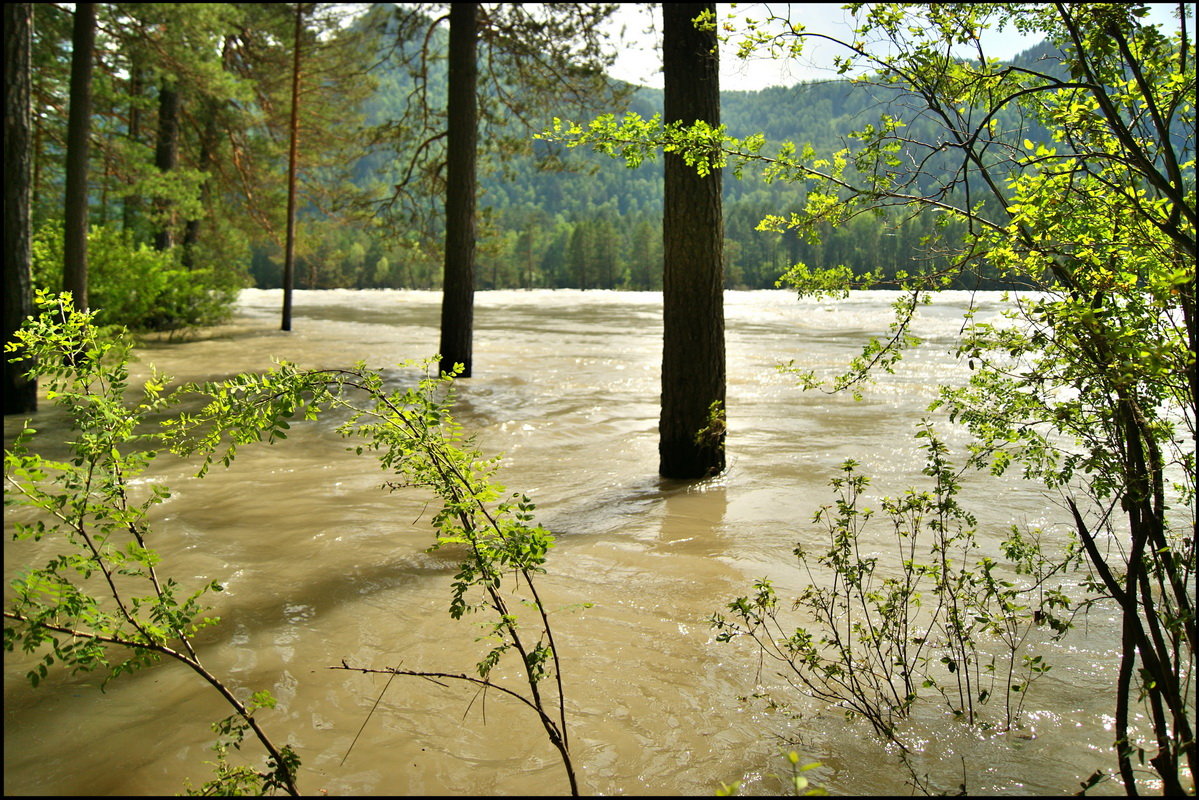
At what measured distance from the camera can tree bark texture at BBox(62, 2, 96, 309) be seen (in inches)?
405

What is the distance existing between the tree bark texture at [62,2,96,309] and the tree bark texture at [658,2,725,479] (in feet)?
26.5

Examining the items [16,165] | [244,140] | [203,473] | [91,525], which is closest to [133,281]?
[244,140]

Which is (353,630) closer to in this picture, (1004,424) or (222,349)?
(1004,424)

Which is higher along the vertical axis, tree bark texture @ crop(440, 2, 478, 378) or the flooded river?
tree bark texture @ crop(440, 2, 478, 378)

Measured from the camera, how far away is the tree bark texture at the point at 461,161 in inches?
454

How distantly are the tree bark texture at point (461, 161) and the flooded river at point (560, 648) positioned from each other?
378 cm

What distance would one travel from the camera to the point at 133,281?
15.5m

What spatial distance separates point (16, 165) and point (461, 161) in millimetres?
5256

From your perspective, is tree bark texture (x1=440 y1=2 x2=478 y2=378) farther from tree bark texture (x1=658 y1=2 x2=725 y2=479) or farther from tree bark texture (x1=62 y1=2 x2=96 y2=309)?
tree bark texture (x1=658 y1=2 x2=725 y2=479)

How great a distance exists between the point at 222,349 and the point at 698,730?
51.2 feet

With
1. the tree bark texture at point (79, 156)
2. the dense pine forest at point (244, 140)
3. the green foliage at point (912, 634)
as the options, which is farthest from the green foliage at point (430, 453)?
the tree bark texture at point (79, 156)

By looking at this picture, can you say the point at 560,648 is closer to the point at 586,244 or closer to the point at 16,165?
the point at 16,165

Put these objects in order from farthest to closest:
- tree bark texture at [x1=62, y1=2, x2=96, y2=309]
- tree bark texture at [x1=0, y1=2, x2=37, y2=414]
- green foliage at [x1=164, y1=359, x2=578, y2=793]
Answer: tree bark texture at [x1=62, y1=2, x2=96, y2=309] → tree bark texture at [x1=0, y1=2, x2=37, y2=414] → green foliage at [x1=164, y1=359, x2=578, y2=793]

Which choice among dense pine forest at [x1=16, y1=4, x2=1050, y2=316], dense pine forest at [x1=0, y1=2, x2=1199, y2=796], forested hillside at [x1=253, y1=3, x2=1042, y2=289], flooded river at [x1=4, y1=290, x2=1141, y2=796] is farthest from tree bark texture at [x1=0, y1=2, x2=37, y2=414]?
forested hillside at [x1=253, y1=3, x2=1042, y2=289]
